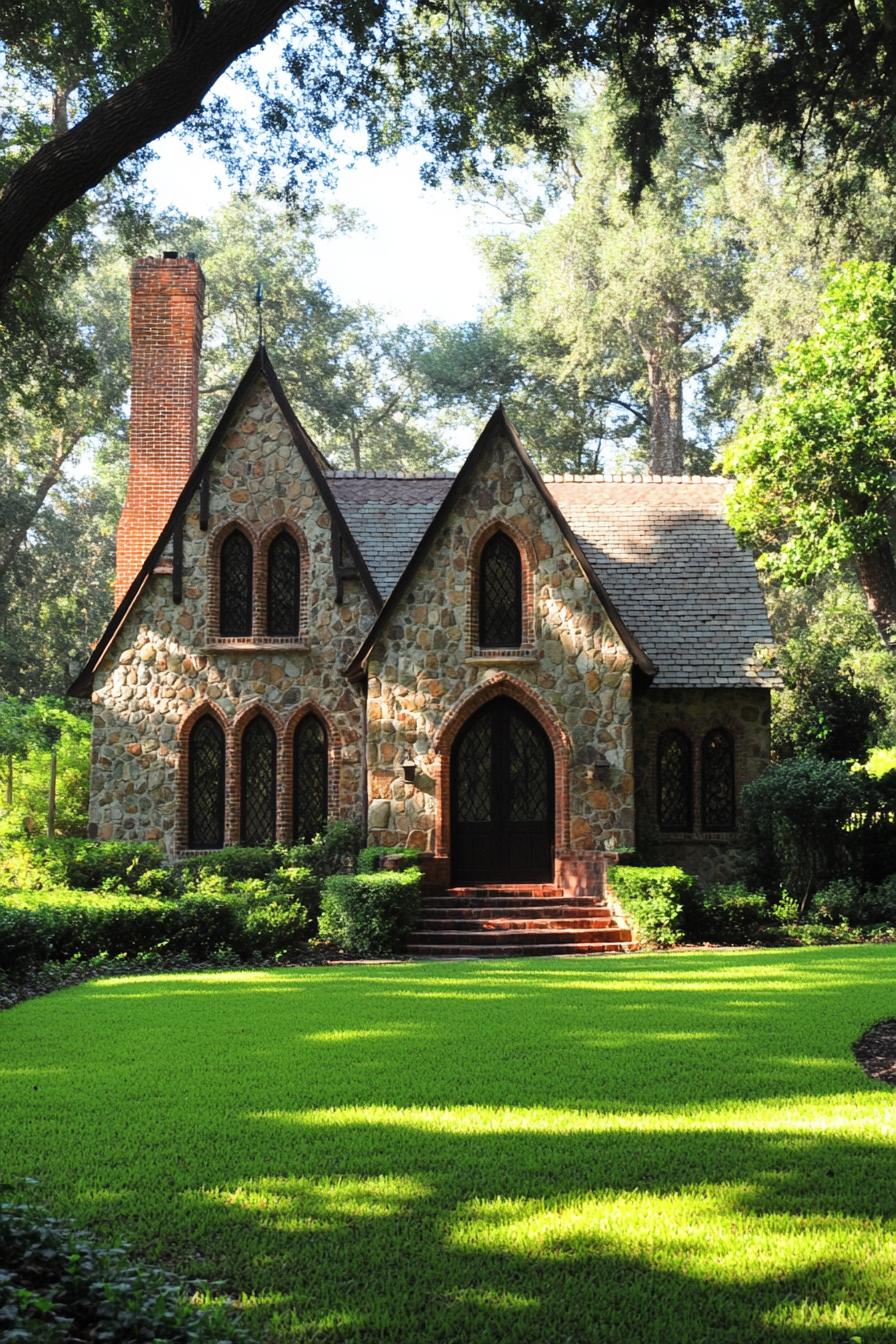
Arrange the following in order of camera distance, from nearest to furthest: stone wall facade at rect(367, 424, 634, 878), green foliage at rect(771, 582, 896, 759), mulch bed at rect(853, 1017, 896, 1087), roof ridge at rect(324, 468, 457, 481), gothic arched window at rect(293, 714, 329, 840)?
mulch bed at rect(853, 1017, 896, 1087) → stone wall facade at rect(367, 424, 634, 878) → gothic arched window at rect(293, 714, 329, 840) → green foliage at rect(771, 582, 896, 759) → roof ridge at rect(324, 468, 457, 481)

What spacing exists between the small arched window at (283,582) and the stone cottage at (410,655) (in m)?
0.04

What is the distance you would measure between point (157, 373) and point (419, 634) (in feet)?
24.2

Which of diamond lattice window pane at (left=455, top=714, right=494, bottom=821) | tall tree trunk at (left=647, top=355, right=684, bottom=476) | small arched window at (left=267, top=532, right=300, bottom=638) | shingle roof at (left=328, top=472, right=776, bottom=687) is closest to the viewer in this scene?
diamond lattice window pane at (left=455, top=714, right=494, bottom=821)

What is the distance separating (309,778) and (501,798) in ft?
11.2

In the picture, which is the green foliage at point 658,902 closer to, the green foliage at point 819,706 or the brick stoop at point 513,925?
the brick stoop at point 513,925

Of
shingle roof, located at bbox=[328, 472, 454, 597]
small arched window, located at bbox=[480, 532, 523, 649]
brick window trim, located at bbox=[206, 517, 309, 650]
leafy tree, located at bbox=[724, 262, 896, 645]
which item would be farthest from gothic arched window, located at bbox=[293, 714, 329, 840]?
leafy tree, located at bbox=[724, 262, 896, 645]

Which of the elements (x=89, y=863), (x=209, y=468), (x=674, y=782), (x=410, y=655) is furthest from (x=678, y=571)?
(x=89, y=863)

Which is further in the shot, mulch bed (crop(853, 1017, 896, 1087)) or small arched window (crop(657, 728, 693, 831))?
small arched window (crop(657, 728, 693, 831))

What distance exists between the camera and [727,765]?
21.6 meters

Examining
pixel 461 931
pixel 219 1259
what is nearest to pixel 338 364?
pixel 461 931

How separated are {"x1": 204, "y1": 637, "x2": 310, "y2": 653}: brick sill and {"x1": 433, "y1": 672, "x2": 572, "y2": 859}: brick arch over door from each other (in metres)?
3.14

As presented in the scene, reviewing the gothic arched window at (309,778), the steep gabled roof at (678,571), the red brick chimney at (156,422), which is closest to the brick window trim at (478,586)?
the steep gabled roof at (678,571)

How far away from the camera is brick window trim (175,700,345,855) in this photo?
20.9 metres

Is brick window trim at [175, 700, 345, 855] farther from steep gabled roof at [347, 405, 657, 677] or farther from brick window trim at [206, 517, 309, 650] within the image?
steep gabled roof at [347, 405, 657, 677]
